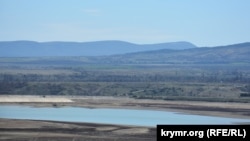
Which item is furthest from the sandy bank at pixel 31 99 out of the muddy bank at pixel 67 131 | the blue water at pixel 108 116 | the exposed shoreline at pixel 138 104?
the muddy bank at pixel 67 131

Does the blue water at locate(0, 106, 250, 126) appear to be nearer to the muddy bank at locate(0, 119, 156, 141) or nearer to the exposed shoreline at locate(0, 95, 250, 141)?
the exposed shoreline at locate(0, 95, 250, 141)

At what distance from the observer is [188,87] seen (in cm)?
11381

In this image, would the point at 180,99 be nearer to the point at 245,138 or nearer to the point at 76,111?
the point at 76,111

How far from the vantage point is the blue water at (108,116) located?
63344mm

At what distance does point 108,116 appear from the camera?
68.8 metres

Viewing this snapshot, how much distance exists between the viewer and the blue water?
63.3 metres

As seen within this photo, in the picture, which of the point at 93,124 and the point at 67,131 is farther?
the point at 93,124

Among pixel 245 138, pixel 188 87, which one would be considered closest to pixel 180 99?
pixel 188 87

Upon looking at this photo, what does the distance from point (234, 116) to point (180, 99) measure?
2431 cm

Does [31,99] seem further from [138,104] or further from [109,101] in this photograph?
[138,104]

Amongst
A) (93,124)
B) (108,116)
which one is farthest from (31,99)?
(93,124)

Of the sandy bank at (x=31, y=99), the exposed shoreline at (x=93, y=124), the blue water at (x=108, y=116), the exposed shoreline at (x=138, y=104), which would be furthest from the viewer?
the sandy bank at (x=31, y=99)

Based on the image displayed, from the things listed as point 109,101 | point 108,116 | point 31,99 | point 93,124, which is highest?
point 31,99

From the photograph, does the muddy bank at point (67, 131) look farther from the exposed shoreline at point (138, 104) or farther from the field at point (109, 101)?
the exposed shoreline at point (138, 104)
